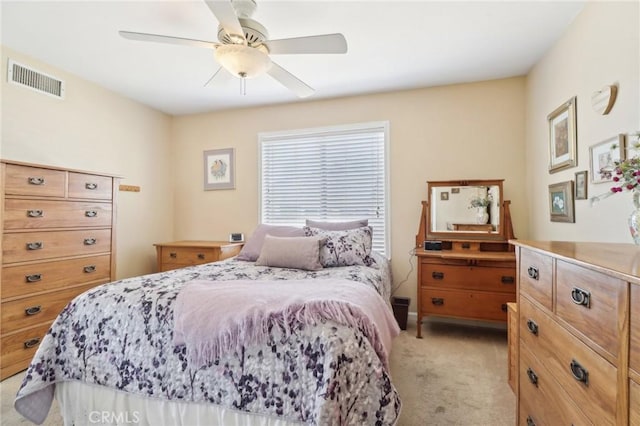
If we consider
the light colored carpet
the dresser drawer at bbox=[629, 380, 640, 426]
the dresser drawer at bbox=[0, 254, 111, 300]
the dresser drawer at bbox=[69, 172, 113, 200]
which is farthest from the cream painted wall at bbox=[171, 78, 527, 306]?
the dresser drawer at bbox=[629, 380, 640, 426]

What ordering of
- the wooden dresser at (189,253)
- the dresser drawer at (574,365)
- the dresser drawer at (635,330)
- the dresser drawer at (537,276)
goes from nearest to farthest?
1. the dresser drawer at (635,330)
2. the dresser drawer at (574,365)
3. the dresser drawer at (537,276)
4. the wooden dresser at (189,253)

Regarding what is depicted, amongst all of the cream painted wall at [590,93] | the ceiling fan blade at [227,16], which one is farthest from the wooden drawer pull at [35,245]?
the cream painted wall at [590,93]

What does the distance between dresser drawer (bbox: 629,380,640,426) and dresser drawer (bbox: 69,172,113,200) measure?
10.7 ft

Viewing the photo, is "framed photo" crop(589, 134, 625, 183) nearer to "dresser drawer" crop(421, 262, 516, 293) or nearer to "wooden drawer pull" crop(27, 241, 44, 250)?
"dresser drawer" crop(421, 262, 516, 293)

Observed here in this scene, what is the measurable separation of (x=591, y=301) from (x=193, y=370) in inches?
58.0

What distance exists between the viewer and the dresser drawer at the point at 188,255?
3.33 meters

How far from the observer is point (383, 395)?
122 cm

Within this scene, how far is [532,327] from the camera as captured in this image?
4.08 feet

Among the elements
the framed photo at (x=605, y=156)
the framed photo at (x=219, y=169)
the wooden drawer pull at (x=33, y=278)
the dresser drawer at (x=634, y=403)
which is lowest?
the wooden drawer pull at (x=33, y=278)

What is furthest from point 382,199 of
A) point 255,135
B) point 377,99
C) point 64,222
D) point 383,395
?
point 64,222

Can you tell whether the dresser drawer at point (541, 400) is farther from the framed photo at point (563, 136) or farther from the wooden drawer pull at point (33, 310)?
the wooden drawer pull at point (33, 310)

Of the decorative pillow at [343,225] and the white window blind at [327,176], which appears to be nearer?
the decorative pillow at [343,225]

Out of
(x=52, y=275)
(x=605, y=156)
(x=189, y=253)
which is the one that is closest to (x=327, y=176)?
(x=189, y=253)

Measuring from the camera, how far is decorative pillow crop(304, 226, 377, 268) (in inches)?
98.3
